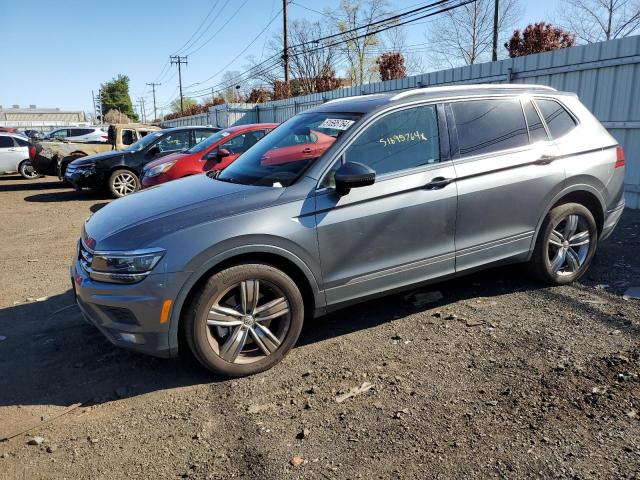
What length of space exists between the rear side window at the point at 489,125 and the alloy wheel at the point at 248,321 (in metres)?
1.93

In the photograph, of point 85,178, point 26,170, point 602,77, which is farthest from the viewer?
point 26,170

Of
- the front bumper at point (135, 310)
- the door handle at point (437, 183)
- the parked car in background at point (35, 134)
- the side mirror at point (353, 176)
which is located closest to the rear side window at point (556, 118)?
the door handle at point (437, 183)

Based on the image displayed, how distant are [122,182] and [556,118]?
980 centimetres

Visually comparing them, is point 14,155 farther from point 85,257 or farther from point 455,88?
point 455,88

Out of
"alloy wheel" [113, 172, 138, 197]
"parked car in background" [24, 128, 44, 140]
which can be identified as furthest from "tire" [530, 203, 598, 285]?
"parked car in background" [24, 128, 44, 140]

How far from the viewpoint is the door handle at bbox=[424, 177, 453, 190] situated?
386 centimetres

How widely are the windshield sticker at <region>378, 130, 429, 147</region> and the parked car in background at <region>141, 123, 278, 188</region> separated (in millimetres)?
5400

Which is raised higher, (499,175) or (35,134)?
(35,134)

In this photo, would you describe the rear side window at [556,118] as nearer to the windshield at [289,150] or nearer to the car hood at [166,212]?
the windshield at [289,150]

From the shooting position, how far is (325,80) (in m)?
41.3

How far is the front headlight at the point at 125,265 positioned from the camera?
3.13 m

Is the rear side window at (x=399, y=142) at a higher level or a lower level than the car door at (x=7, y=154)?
higher

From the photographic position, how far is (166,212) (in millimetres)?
3459

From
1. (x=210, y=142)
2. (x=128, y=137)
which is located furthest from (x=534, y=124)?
(x=128, y=137)
